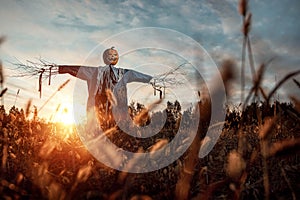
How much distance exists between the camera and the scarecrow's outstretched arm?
27.4 ft

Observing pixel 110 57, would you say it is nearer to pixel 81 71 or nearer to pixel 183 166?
pixel 81 71

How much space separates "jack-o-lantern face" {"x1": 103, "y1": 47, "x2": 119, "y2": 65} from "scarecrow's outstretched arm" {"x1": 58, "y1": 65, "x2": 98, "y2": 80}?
0.40 m

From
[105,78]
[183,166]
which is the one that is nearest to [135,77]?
[105,78]

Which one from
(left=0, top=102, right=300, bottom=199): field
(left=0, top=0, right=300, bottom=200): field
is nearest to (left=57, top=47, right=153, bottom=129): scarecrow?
(left=0, top=0, right=300, bottom=200): field

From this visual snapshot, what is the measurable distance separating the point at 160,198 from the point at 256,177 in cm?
109

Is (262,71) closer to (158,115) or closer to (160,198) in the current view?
(160,198)

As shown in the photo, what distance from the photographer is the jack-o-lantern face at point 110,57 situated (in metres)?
8.89

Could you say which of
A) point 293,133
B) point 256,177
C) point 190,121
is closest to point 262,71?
point 256,177

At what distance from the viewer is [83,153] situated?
349 centimetres

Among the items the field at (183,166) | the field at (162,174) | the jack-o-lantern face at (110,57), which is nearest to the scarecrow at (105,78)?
the jack-o-lantern face at (110,57)

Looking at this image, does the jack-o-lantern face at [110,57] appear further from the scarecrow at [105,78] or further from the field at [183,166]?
the field at [183,166]

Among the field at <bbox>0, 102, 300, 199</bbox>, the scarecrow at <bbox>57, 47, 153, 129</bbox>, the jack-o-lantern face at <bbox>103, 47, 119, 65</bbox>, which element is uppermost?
the jack-o-lantern face at <bbox>103, 47, 119, 65</bbox>

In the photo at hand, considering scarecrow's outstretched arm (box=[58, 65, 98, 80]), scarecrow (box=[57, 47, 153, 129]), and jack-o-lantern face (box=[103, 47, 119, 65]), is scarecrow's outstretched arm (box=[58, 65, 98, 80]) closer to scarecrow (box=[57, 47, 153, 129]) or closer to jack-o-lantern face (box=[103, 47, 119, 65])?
scarecrow (box=[57, 47, 153, 129])

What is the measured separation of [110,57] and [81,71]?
2.83 feet
